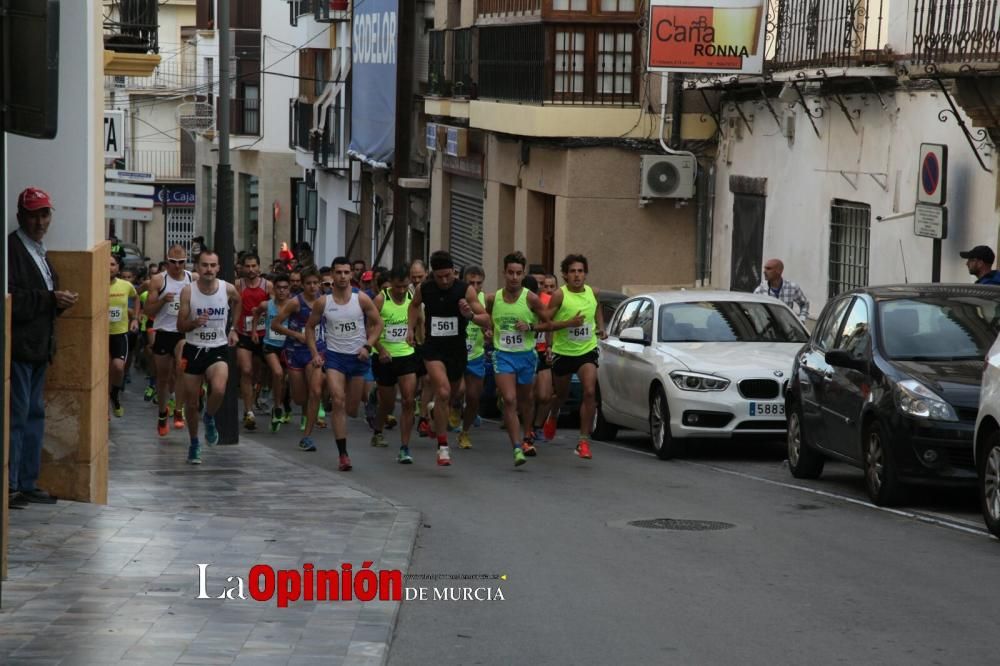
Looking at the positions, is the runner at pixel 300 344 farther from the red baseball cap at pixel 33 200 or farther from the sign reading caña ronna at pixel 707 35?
the red baseball cap at pixel 33 200

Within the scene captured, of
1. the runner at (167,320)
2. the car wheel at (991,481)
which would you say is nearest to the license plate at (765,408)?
the car wheel at (991,481)

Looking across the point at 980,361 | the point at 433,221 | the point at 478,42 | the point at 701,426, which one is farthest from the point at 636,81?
the point at 980,361

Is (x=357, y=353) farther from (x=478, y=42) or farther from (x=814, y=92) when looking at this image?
(x=478, y=42)

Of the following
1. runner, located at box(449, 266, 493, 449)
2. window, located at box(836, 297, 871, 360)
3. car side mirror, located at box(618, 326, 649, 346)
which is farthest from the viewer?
runner, located at box(449, 266, 493, 449)

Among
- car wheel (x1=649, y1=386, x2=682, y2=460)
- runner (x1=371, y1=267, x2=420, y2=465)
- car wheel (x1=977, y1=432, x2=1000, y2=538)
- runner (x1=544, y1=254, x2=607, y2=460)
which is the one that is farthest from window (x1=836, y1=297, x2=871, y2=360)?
runner (x1=371, y1=267, x2=420, y2=465)

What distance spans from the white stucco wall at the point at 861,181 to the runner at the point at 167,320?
795 centimetres

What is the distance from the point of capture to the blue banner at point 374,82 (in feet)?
134

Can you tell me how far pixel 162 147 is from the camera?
78.4 meters

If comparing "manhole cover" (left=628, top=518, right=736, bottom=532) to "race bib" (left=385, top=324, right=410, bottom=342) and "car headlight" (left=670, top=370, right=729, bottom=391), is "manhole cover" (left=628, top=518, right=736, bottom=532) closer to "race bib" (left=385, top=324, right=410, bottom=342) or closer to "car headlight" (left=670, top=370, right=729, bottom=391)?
"car headlight" (left=670, top=370, right=729, bottom=391)

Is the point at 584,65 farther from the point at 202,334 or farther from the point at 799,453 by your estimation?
the point at 799,453

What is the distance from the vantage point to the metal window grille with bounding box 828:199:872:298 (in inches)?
880

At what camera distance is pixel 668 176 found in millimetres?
29125

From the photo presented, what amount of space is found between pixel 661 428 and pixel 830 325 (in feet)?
9.47

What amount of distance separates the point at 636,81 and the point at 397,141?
6.04 m
